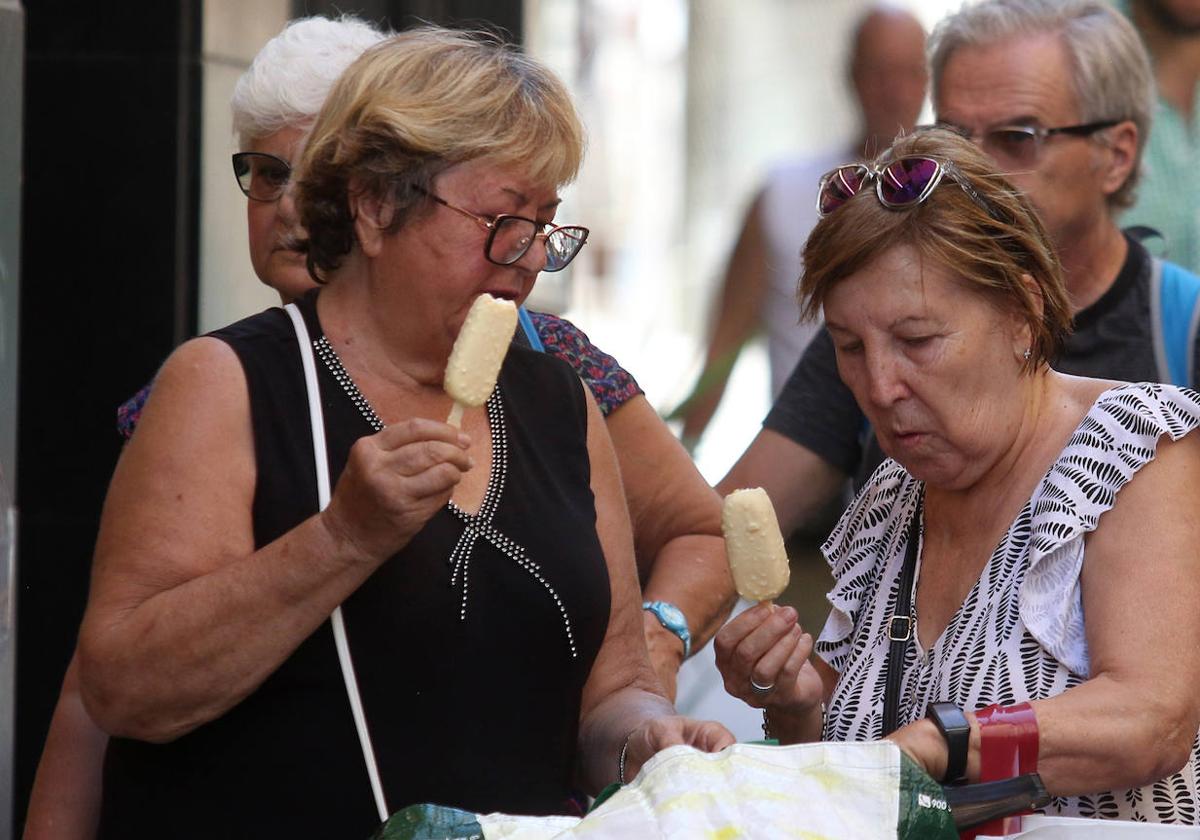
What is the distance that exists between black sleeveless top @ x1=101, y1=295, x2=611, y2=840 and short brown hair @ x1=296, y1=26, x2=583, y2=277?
0.20 meters

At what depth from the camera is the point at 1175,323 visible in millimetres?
3398

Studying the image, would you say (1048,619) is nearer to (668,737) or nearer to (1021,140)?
(668,737)

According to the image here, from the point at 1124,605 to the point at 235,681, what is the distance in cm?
119

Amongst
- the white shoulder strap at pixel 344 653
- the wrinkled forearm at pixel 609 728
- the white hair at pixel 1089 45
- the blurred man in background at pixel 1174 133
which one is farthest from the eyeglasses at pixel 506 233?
the blurred man in background at pixel 1174 133

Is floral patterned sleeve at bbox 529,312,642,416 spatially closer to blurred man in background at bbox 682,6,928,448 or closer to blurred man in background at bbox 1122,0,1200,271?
blurred man in background at bbox 682,6,928,448

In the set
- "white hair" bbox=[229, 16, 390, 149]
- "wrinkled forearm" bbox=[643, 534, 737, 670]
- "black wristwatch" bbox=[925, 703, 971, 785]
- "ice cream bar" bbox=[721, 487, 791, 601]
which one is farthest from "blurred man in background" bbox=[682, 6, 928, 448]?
"black wristwatch" bbox=[925, 703, 971, 785]

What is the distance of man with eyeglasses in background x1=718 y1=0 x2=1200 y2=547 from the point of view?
3.54 metres

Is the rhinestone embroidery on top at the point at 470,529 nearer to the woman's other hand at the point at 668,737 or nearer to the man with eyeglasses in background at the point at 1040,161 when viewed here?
the woman's other hand at the point at 668,737

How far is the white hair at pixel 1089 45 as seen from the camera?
12.0ft

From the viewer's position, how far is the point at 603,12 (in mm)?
5250

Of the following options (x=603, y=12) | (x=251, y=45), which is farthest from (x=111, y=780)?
(x=603, y=12)

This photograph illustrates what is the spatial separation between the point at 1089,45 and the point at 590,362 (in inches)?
53.3

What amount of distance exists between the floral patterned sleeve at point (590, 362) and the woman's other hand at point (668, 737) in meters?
0.77

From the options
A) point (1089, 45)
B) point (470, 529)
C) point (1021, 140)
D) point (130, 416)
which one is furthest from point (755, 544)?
point (1089, 45)
